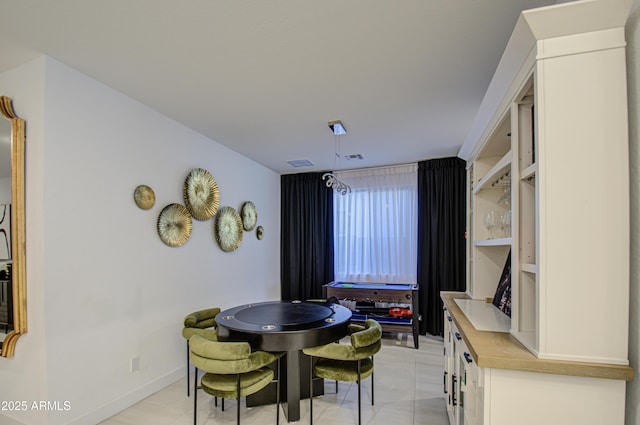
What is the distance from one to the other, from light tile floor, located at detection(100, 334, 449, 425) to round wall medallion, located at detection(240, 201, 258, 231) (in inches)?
81.1

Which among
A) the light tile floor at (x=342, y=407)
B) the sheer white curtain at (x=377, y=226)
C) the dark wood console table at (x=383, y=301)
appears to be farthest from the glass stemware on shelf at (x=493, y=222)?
the sheer white curtain at (x=377, y=226)

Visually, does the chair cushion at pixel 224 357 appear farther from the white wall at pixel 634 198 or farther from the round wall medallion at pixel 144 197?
the white wall at pixel 634 198

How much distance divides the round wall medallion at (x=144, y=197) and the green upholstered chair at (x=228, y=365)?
1.38 meters

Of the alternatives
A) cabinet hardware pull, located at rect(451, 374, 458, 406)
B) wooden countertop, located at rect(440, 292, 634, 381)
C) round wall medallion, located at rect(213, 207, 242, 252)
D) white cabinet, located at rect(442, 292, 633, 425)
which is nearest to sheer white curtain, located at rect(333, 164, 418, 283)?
round wall medallion, located at rect(213, 207, 242, 252)

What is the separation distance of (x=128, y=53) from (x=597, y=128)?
2.61 metres

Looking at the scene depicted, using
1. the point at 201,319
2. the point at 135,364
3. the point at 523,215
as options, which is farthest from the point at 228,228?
the point at 523,215

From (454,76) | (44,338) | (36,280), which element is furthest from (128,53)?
(454,76)

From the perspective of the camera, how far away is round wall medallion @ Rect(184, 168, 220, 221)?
3.48m

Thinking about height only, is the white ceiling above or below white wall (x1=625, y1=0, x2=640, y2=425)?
above

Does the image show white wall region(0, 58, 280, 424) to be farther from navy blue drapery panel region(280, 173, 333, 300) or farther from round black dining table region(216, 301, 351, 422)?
navy blue drapery panel region(280, 173, 333, 300)

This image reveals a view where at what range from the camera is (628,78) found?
107cm

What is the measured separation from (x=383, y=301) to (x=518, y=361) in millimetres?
3441

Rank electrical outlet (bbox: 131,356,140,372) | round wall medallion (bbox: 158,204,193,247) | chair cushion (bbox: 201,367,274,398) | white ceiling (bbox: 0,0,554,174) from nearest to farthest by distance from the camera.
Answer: white ceiling (bbox: 0,0,554,174), chair cushion (bbox: 201,367,274,398), electrical outlet (bbox: 131,356,140,372), round wall medallion (bbox: 158,204,193,247)

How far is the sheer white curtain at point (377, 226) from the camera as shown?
5137 millimetres
